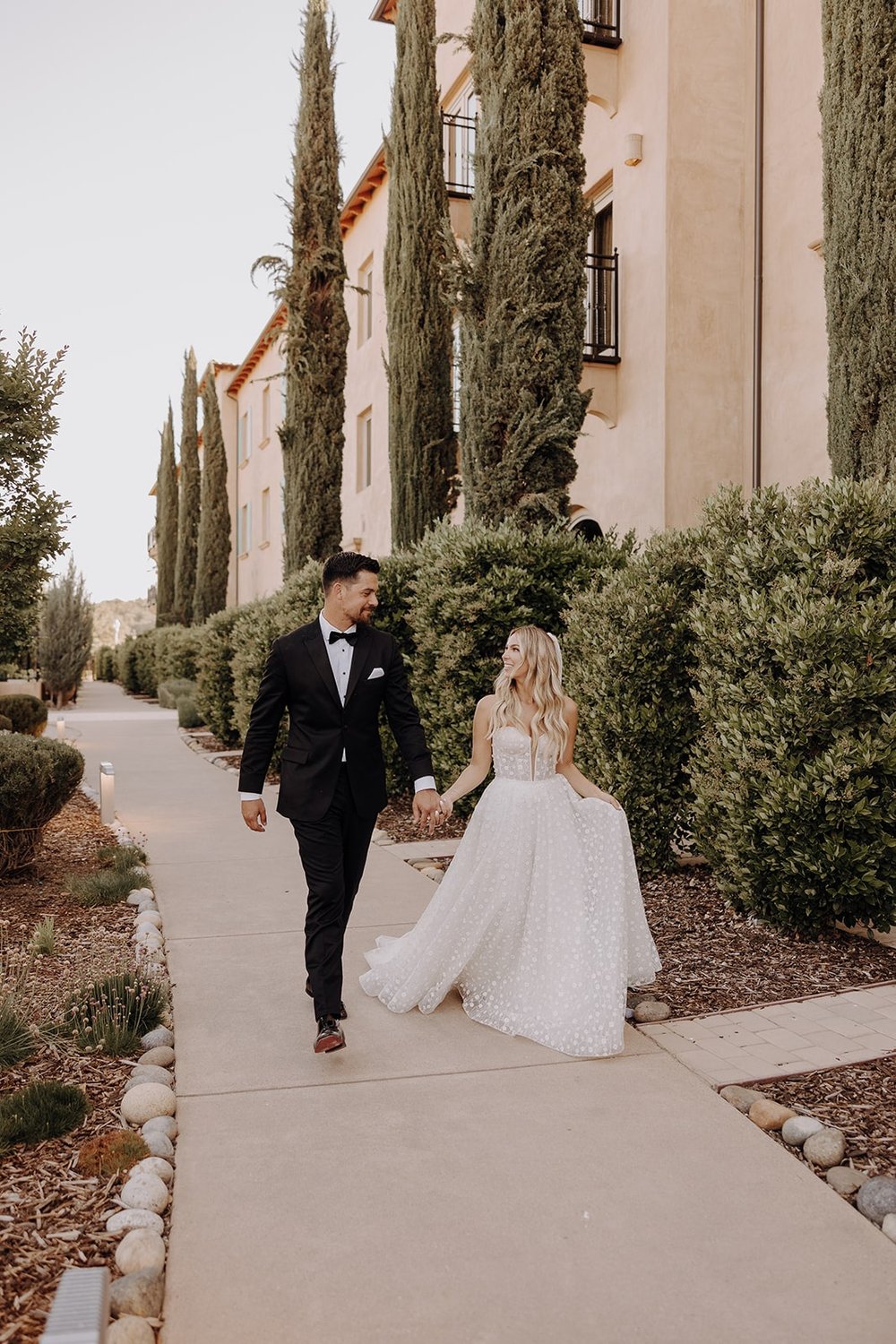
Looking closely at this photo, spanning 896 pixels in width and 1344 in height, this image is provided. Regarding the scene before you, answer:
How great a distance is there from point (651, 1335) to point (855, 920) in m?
3.53

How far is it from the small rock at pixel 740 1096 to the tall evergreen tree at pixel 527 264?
21.5 feet

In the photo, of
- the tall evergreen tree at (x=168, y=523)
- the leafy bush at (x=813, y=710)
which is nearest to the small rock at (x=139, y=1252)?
the leafy bush at (x=813, y=710)

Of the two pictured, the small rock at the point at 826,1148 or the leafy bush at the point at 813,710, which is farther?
the leafy bush at the point at 813,710

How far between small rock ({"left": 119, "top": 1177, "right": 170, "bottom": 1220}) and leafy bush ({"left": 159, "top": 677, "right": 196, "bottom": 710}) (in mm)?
20607

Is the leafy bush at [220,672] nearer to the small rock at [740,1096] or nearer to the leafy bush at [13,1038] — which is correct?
the leafy bush at [13,1038]

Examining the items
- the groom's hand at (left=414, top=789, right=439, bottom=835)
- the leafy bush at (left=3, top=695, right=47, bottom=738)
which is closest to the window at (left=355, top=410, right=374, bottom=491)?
the leafy bush at (left=3, top=695, right=47, bottom=738)

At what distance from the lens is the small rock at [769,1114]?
3490mm

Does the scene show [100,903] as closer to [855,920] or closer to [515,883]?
[515,883]

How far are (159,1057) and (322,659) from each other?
1.66 m

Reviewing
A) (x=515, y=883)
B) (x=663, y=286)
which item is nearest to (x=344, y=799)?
(x=515, y=883)

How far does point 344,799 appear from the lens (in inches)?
171

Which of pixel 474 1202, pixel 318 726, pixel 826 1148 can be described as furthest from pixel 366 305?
pixel 474 1202

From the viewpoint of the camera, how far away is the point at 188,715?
19844 millimetres

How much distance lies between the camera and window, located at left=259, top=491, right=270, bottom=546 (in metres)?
31.1
